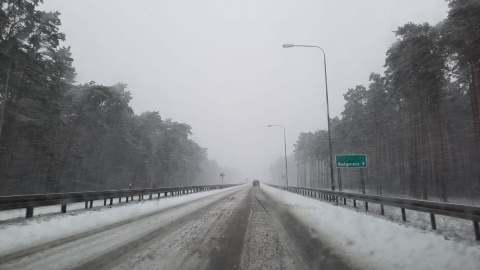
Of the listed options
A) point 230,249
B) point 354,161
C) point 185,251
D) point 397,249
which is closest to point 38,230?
point 185,251

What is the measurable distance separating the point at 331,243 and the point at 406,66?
957 inches

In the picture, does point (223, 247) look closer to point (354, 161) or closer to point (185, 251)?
point (185, 251)

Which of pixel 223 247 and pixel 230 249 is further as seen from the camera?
pixel 223 247

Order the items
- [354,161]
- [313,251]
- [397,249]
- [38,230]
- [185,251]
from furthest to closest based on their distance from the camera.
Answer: [354,161]
[38,230]
[397,249]
[313,251]
[185,251]

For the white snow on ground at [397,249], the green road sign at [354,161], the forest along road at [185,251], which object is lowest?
the white snow on ground at [397,249]

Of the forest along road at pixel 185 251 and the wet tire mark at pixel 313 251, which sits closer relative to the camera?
the forest along road at pixel 185 251

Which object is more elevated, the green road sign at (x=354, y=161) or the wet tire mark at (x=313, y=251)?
the green road sign at (x=354, y=161)

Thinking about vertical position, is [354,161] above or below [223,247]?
above

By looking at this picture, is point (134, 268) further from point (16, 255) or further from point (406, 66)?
point (406, 66)

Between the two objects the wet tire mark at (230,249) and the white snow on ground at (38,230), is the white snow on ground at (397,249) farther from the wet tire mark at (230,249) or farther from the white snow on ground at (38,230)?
the white snow on ground at (38,230)

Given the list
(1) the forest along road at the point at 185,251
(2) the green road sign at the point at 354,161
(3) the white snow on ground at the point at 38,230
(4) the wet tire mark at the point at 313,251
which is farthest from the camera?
(2) the green road sign at the point at 354,161

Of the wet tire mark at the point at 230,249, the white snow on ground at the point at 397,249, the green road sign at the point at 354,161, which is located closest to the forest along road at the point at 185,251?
the wet tire mark at the point at 230,249

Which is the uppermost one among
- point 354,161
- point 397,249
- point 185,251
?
point 354,161

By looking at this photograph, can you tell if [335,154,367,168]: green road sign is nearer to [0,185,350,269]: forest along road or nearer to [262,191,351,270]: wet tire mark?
[262,191,351,270]: wet tire mark
